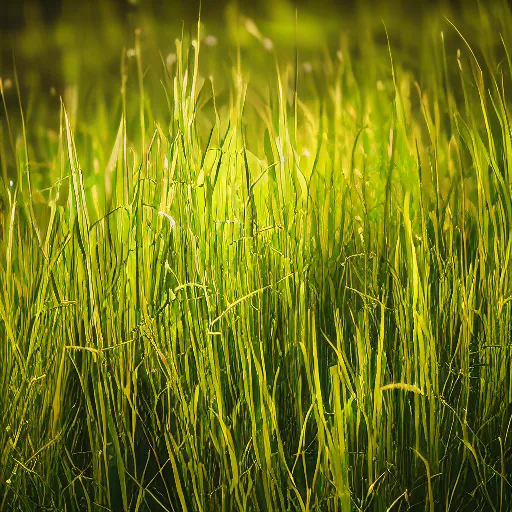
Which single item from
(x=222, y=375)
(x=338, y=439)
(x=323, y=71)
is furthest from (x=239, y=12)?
(x=338, y=439)

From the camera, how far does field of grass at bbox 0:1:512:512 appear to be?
0.94 m

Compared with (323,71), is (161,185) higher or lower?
lower

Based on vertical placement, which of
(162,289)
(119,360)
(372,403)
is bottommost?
(372,403)

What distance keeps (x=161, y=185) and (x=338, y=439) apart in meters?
0.49

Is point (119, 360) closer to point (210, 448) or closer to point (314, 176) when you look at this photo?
point (210, 448)

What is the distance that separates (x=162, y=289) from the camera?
3.11ft

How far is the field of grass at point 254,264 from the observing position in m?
0.94

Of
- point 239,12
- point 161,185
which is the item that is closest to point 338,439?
point 161,185

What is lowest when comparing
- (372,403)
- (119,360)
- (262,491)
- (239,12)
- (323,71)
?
(262,491)

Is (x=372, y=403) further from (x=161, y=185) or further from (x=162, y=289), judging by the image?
(x=161, y=185)

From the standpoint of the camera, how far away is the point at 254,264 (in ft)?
3.11

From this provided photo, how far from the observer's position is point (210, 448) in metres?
0.94

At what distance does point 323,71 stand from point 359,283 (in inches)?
13.9

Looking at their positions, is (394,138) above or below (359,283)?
above
